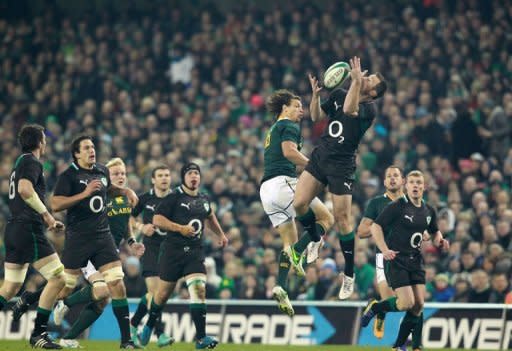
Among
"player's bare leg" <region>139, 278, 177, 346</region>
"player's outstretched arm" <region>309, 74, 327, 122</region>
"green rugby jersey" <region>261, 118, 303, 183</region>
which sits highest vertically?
"player's outstretched arm" <region>309, 74, 327, 122</region>

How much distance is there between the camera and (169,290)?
55.3 ft

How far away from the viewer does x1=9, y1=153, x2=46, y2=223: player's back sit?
14.5 meters

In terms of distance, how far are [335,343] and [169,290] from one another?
421 centimetres

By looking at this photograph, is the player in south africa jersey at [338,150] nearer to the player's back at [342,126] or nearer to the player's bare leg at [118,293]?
the player's back at [342,126]

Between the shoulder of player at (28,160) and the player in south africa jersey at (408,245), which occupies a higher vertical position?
the shoulder of player at (28,160)

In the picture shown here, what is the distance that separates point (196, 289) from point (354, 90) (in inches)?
151

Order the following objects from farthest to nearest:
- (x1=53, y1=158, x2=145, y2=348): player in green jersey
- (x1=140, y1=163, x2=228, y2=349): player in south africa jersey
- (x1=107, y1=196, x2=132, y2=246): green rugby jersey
→ (x1=107, y1=196, x2=132, y2=246): green rugby jersey
(x1=140, y1=163, x2=228, y2=349): player in south africa jersey
(x1=53, y1=158, x2=145, y2=348): player in green jersey

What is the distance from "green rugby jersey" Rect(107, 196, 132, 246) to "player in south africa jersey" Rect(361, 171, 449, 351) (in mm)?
4117

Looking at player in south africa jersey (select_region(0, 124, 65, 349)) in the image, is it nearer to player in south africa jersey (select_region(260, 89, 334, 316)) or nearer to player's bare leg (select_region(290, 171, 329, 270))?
player in south africa jersey (select_region(260, 89, 334, 316))

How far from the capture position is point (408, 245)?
15.7 metres

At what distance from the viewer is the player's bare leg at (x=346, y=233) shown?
1491 centimetres

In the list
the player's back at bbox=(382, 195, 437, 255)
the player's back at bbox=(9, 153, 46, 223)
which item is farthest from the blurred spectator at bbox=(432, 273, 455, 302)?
the player's back at bbox=(9, 153, 46, 223)

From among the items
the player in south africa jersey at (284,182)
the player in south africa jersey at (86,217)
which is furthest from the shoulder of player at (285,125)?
the player in south africa jersey at (86,217)

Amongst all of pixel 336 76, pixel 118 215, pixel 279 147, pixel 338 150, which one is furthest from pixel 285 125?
pixel 118 215
